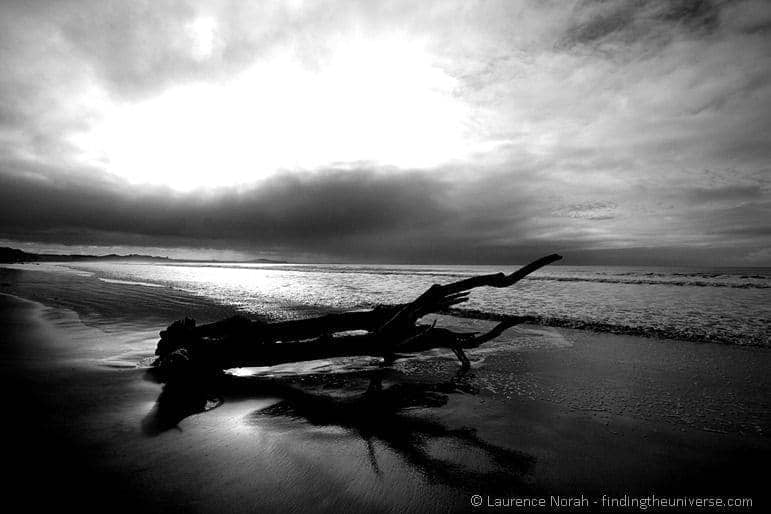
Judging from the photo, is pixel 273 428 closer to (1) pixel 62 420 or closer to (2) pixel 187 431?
(2) pixel 187 431

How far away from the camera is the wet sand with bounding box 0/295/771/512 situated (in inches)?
149

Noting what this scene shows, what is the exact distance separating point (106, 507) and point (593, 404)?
7.09m

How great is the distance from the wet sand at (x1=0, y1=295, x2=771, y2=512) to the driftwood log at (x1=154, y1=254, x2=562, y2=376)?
1.90 feet

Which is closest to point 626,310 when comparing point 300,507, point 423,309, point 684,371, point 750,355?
point 750,355

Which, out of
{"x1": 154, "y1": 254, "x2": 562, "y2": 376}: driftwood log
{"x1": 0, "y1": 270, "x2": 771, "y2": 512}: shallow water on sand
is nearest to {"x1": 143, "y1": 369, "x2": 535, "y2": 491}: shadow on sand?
{"x1": 0, "y1": 270, "x2": 771, "y2": 512}: shallow water on sand

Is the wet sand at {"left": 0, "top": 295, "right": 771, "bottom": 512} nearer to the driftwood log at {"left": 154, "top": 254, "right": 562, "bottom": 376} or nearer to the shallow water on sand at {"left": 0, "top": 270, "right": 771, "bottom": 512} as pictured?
the shallow water on sand at {"left": 0, "top": 270, "right": 771, "bottom": 512}

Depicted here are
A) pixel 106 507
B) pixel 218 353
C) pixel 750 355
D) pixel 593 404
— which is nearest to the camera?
pixel 106 507

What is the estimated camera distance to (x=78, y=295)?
76.1 feet

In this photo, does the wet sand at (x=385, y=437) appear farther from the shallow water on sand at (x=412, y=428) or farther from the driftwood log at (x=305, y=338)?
the driftwood log at (x=305, y=338)

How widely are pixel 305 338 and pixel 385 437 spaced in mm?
3848

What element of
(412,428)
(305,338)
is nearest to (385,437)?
(412,428)

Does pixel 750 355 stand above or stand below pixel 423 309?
below

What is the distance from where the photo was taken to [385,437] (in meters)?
5.03

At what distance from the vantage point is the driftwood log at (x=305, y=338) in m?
7.52
